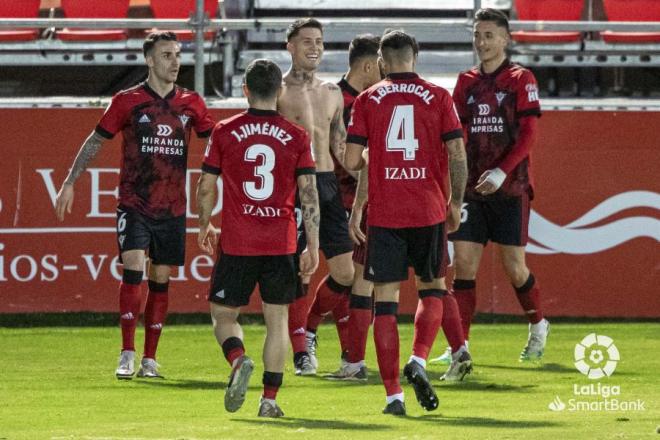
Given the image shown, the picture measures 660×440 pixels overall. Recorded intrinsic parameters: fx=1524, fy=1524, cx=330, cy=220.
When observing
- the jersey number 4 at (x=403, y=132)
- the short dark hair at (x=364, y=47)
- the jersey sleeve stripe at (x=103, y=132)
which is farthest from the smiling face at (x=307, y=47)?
the jersey number 4 at (x=403, y=132)

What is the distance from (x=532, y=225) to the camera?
13102 millimetres

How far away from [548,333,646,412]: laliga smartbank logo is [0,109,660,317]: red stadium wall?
1284mm

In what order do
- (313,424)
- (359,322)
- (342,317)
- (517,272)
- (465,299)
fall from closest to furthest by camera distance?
(313,424) → (359,322) → (465,299) → (517,272) → (342,317)

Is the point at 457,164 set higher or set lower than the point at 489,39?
lower

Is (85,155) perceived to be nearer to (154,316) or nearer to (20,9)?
(154,316)

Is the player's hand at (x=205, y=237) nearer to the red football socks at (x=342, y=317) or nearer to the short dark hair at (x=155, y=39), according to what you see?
the short dark hair at (x=155, y=39)

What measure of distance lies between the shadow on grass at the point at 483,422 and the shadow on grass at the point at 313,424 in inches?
13.4

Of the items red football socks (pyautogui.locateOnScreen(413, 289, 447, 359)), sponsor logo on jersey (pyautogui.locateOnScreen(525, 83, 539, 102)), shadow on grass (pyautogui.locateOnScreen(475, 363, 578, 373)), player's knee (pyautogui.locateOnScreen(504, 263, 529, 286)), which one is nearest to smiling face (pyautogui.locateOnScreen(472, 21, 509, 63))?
sponsor logo on jersey (pyautogui.locateOnScreen(525, 83, 539, 102))

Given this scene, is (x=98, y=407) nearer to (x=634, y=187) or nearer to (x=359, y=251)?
(x=359, y=251)

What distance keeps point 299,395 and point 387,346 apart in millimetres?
1139

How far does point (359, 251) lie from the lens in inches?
404

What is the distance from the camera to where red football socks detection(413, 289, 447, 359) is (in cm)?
815

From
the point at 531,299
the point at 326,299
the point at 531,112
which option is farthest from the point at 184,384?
the point at 531,112

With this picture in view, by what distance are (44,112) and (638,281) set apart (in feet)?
17.4
